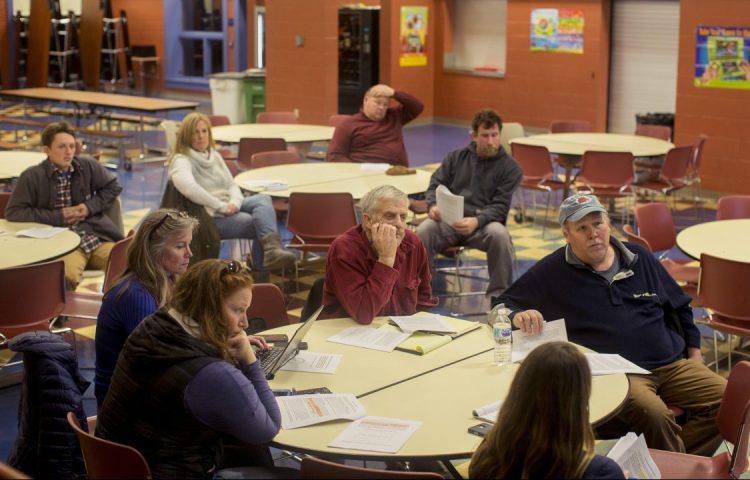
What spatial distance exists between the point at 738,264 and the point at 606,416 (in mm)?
2221

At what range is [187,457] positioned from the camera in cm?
327

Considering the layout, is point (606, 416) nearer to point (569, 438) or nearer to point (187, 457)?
point (569, 438)

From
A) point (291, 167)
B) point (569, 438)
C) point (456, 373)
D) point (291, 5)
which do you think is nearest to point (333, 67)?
point (291, 5)

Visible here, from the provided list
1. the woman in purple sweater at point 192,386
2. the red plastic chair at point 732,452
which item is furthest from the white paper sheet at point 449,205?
the woman in purple sweater at point 192,386

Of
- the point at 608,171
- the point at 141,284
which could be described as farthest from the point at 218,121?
the point at 141,284

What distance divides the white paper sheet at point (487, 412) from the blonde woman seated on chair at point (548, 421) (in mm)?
712

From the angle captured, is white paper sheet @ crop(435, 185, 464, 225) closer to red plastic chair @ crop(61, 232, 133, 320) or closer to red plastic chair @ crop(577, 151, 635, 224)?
red plastic chair @ crop(61, 232, 133, 320)

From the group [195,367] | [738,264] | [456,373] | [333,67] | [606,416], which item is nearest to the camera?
[195,367]

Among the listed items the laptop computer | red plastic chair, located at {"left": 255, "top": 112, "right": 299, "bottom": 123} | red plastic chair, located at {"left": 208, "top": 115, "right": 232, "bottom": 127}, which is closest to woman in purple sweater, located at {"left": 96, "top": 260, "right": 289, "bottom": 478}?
the laptop computer

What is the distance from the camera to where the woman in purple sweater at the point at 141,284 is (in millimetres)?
4031

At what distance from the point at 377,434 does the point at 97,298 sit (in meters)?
3.13

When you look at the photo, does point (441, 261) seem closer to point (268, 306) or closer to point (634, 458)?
point (268, 306)

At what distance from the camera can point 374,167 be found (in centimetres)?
843

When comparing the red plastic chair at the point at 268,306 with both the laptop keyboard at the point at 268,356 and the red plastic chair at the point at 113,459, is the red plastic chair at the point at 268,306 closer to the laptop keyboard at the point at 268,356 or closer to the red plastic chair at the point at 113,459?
the laptop keyboard at the point at 268,356
